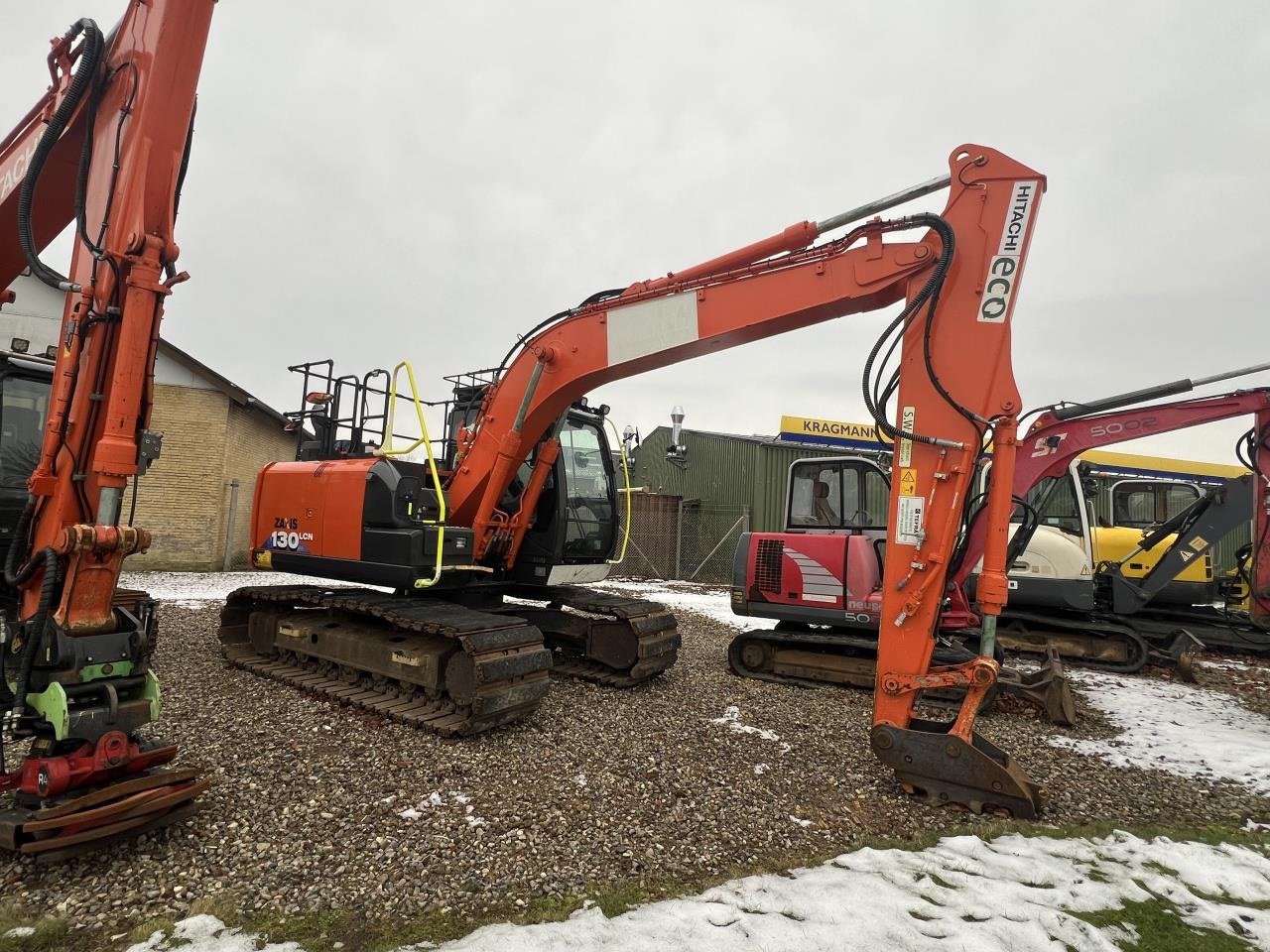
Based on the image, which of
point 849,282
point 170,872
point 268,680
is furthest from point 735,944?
point 268,680

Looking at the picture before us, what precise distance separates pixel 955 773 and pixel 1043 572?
6.32m

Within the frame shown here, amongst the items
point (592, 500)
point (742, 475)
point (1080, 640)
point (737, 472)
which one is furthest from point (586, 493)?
point (737, 472)

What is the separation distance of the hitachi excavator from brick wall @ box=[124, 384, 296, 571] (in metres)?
12.4

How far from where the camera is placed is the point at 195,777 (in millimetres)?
3311

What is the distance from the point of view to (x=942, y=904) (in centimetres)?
302

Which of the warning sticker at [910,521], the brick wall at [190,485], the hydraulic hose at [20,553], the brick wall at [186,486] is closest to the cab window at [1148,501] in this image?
the warning sticker at [910,521]

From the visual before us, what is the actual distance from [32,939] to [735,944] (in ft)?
8.88

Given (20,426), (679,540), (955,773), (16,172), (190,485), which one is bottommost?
(955,773)

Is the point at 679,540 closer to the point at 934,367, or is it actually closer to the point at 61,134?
the point at 934,367

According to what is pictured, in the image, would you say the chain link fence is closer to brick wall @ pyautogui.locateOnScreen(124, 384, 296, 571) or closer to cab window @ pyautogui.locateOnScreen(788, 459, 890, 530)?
brick wall @ pyautogui.locateOnScreen(124, 384, 296, 571)

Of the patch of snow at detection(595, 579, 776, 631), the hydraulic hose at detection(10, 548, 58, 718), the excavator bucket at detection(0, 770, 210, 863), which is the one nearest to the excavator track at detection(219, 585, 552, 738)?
the excavator bucket at detection(0, 770, 210, 863)

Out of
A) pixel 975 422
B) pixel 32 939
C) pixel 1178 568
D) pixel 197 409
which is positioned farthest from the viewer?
pixel 197 409

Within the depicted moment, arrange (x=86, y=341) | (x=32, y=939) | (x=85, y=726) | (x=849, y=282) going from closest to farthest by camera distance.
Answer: (x=32, y=939), (x=85, y=726), (x=86, y=341), (x=849, y=282)

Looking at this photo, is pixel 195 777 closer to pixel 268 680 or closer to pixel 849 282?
pixel 268 680
